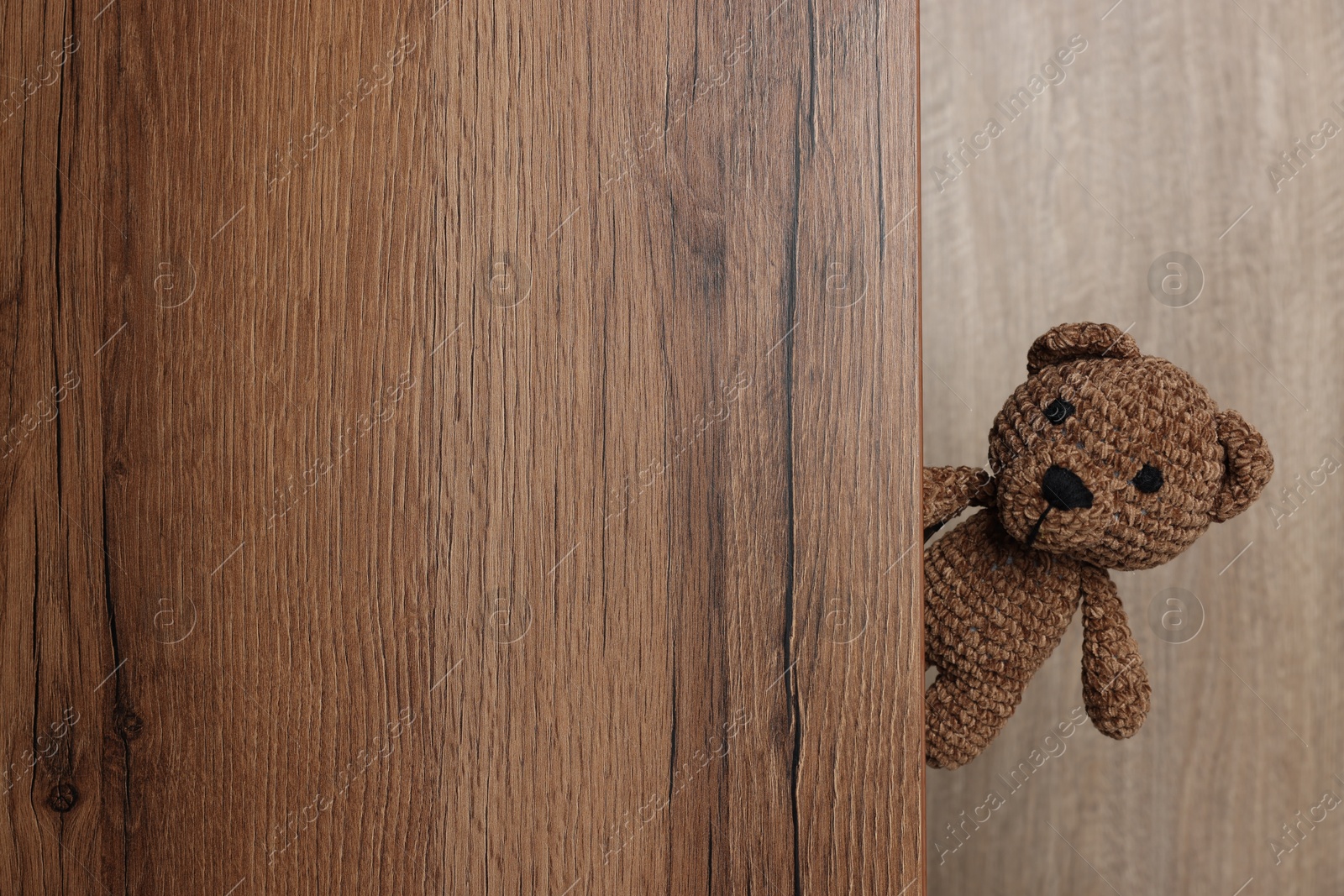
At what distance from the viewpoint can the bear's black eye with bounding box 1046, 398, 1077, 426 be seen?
63 cm

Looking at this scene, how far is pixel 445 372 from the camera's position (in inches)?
22.3

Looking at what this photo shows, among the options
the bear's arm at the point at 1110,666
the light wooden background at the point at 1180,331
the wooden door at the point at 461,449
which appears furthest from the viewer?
the light wooden background at the point at 1180,331

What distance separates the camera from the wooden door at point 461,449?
21.9 inches

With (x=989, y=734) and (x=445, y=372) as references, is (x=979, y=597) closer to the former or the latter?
(x=989, y=734)

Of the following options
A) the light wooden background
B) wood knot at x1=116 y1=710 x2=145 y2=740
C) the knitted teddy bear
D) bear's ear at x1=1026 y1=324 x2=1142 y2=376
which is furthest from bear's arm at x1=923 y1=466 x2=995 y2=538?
wood knot at x1=116 y1=710 x2=145 y2=740

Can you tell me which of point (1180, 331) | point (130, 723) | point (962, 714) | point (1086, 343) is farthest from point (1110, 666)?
point (130, 723)

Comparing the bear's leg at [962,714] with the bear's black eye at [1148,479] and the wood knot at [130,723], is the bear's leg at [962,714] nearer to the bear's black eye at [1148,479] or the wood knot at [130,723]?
the bear's black eye at [1148,479]

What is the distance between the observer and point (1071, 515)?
0.60 m

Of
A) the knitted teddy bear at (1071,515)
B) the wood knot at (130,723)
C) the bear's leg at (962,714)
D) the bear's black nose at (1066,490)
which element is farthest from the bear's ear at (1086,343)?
the wood knot at (130,723)

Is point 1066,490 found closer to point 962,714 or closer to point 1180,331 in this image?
point 962,714

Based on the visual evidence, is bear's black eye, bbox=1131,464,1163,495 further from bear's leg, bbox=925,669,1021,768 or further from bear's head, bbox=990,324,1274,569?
bear's leg, bbox=925,669,1021,768

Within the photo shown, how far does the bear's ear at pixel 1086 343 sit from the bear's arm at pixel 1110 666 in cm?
17

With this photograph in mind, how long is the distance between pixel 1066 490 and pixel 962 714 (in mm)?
203

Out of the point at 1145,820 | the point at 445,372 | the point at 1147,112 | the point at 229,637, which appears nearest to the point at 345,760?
the point at 229,637
